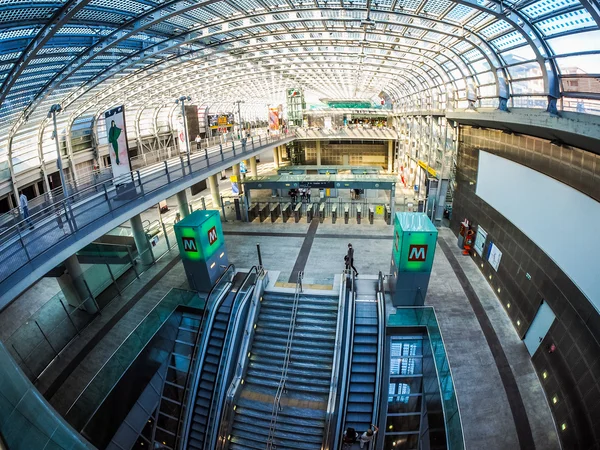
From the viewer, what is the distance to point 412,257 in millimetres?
10227

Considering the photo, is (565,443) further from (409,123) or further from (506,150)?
(409,123)

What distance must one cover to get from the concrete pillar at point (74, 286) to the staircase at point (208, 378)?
468 centimetres

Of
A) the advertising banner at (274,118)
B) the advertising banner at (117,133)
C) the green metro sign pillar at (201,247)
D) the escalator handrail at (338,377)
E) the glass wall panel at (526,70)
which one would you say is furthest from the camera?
the advertising banner at (274,118)

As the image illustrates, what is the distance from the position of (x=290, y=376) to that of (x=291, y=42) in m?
16.7

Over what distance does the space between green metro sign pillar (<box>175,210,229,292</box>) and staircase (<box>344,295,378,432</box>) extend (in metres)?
5.67

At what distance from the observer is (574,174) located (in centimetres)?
782

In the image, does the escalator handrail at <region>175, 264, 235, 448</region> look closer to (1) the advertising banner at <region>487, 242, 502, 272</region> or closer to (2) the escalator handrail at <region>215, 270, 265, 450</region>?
(2) the escalator handrail at <region>215, 270, 265, 450</region>

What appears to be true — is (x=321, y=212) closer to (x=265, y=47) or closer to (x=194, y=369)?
(x=265, y=47)

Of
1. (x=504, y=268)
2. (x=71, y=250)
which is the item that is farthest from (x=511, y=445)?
(x=71, y=250)

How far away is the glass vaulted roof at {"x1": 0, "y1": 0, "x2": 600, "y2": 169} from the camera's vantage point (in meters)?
8.41

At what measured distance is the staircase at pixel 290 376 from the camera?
8367 millimetres

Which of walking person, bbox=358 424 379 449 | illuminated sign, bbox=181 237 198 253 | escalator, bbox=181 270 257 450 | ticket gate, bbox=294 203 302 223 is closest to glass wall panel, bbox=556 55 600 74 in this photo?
walking person, bbox=358 424 379 449

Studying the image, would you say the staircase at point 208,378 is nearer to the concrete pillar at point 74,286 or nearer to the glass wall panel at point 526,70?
the concrete pillar at point 74,286

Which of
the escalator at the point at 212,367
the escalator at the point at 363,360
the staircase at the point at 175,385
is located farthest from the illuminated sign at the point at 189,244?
the escalator at the point at 363,360
